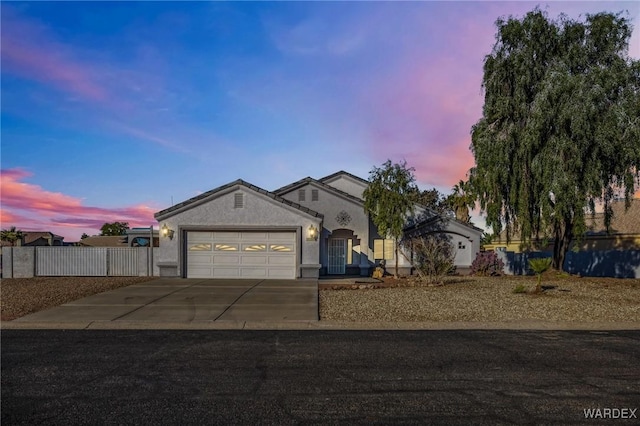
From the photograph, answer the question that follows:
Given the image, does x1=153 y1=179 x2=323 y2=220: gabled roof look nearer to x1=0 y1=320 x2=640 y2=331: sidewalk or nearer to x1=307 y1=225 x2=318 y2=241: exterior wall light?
x1=307 y1=225 x2=318 y2=241: exterior wall light

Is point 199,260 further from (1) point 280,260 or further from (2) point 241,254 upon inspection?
(1) point 280,260

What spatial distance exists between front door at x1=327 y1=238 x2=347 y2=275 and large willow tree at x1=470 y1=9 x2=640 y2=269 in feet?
24.2

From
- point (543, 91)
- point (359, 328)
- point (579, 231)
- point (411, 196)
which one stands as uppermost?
point (543, 91)

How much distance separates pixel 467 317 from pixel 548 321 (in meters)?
1.82

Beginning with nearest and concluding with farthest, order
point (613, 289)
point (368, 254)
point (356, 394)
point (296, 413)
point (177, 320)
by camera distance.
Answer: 1. point (296, 413)
2. point (356, 394)
3. point (177, 320)
4. point (613, 289)
5. point (368, 254)

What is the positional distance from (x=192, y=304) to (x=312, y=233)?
868cm

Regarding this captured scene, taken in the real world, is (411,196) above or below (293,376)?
above

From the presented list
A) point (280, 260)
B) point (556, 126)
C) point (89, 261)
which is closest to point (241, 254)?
point (280, 260)

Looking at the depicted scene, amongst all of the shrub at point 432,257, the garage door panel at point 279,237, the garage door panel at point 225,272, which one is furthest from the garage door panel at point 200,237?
the shrub at point 432,257

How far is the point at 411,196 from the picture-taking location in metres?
21.5

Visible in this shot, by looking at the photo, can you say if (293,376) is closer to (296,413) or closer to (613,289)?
(296,413)

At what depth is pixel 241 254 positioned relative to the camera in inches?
837

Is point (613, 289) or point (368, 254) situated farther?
point (368, 254)

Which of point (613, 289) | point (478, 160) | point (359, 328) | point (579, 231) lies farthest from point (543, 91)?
point (359, 328)
